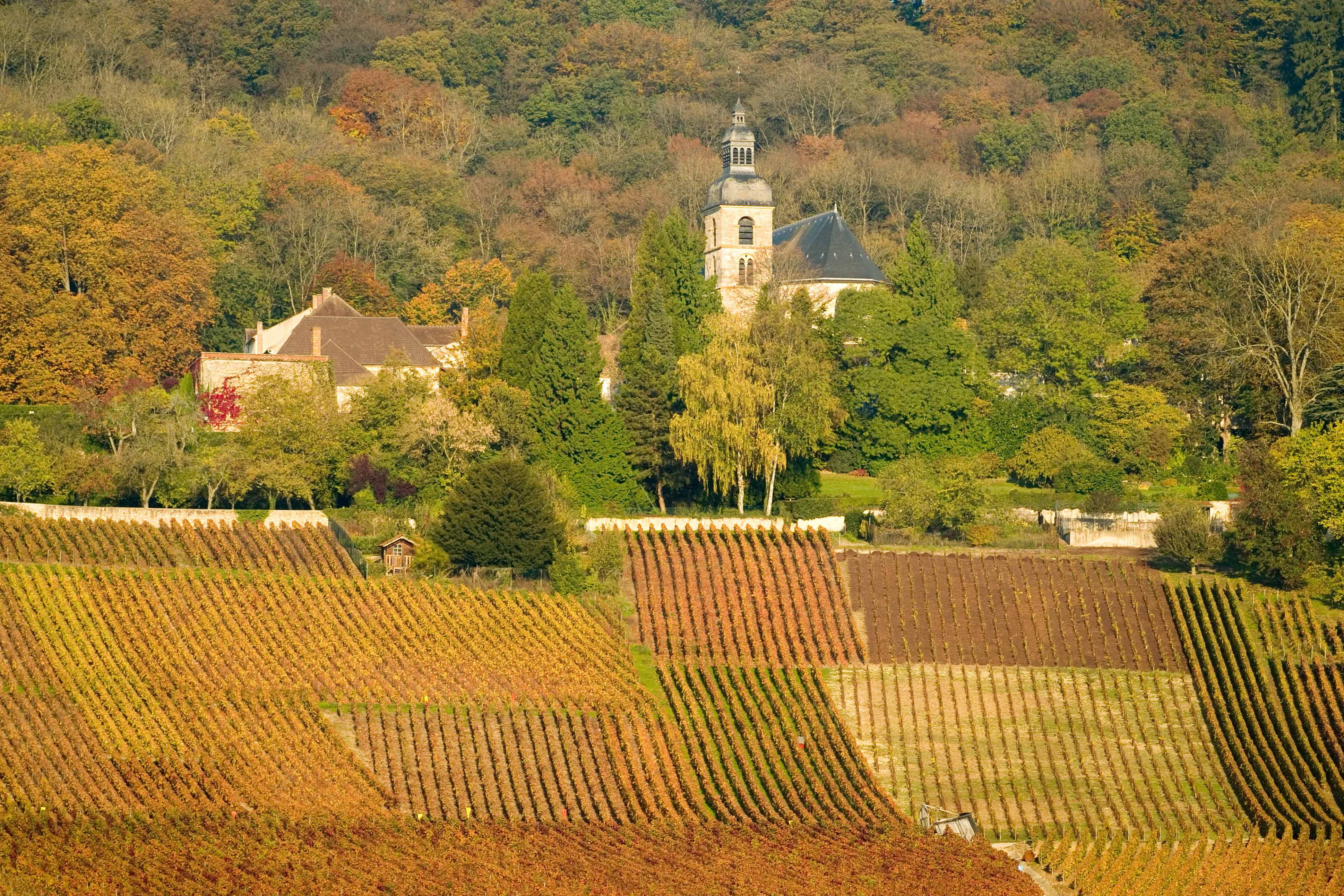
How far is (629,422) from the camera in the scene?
6200 centimetres

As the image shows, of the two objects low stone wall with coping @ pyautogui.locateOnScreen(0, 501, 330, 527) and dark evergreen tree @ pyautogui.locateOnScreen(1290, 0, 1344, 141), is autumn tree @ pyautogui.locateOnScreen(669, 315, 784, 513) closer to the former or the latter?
low stone wall with coping @ pyautogui.locateOnScreen(0, 501, 330, 527)

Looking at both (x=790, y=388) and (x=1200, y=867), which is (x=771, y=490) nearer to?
(x=790, y=388)

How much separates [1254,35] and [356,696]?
323ft

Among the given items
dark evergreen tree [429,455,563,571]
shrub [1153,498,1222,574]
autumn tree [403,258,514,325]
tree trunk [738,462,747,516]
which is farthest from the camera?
autumn tree [403,258,514,325]

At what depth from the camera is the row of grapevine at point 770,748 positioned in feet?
135

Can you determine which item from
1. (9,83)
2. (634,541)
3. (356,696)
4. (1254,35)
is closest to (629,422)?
(634,541)

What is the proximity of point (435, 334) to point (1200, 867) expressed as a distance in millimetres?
48521

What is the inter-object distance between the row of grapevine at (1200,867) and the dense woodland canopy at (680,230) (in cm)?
1465

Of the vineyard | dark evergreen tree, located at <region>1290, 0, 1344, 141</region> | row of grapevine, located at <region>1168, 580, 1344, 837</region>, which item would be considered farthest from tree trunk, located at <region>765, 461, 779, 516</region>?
dark evergreen tree, located at <region>1290, 0, 1344, 141</region>

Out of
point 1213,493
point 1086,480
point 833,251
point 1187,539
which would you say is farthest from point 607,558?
point 833,251

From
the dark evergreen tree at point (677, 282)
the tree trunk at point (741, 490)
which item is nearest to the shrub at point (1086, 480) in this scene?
the tree trunk at point (741, 490)

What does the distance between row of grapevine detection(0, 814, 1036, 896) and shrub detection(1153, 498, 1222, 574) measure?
57.7 ft

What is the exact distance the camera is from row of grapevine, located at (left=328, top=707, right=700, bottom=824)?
40469 mm

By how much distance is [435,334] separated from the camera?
80.2 meters
